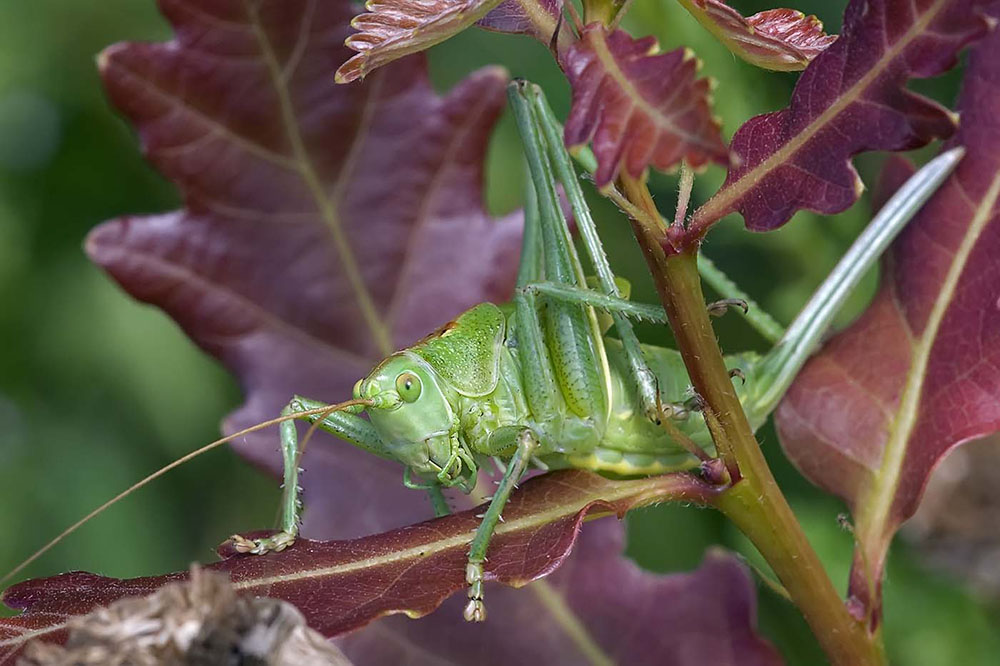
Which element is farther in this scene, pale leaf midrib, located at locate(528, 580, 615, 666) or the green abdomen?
pale leaf midrib, located at locate(528, 580, 615, 666)

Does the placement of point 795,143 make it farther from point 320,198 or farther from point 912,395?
point 320,198

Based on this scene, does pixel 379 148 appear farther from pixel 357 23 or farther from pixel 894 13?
pixel 894 13

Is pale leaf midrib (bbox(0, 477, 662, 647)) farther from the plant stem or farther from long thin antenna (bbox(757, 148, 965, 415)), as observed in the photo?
long thin antenna (bbox(757, 148, 965, 415))

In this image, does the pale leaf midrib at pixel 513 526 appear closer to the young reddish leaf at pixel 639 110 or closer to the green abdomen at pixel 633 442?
the green abdomen at pixel 633 442

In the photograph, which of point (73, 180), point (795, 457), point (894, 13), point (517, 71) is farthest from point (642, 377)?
point (73, 180)

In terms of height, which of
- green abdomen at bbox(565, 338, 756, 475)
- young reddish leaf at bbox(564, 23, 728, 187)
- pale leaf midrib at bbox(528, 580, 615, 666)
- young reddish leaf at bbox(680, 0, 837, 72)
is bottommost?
pale leaf midrib at bbox(528, 580, 615, 666)

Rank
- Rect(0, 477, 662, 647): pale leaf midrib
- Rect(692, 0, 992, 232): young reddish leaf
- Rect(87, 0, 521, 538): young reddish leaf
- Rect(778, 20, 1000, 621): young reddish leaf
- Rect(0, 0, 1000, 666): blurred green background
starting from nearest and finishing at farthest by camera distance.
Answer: Rect(692, 0, 992, 232): young reddish leaf < Rect(0, 477, 662, 647): pale leaf midrib < Rect(778, 20, 1000, 621): young reddish leaf < Rect(87, 0, 521, 538): young reddish leaf < Rect(0, 0, 1000, 666): blurred green background

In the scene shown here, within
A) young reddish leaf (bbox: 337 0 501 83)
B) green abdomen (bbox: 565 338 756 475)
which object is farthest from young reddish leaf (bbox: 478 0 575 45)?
green abdomen (bbox: 565 338 756 475)
